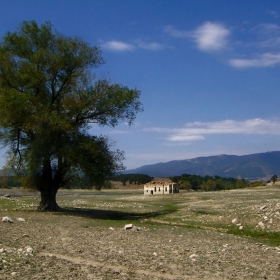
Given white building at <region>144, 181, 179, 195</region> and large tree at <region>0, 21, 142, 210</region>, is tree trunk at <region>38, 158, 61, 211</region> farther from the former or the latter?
white building at <region>144, 181, 179, 195</region>

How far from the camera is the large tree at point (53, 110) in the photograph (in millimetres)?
32656

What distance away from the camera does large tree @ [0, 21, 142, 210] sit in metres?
32.7

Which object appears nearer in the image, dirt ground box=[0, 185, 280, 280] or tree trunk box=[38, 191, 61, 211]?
dirt ground box=[0, 185, 280, 280]

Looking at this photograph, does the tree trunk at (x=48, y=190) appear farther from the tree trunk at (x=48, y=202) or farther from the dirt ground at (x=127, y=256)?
the dirt ground at (x=127, y=256)

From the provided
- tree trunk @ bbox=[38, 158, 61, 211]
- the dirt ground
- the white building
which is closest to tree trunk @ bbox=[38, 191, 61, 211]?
tree trunk @ bbox=[38, 158, 61, 211]

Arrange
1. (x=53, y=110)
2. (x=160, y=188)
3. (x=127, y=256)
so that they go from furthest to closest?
(x=160, y=188) < (x=53, y=110) < (x=127, y=256)

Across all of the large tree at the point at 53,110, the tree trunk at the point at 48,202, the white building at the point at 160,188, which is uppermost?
the large tree at the point at 53,110

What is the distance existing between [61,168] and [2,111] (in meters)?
7.50

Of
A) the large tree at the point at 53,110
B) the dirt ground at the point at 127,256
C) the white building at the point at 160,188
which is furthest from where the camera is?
the white building at the point at 160,188

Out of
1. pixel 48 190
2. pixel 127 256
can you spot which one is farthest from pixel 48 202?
pixel 127 256

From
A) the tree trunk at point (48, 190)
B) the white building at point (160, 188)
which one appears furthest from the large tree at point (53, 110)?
the white building at point (160, 188)

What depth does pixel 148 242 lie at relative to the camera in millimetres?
18438

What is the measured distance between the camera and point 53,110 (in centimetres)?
3438

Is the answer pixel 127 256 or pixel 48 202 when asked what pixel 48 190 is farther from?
pixel 127 256
